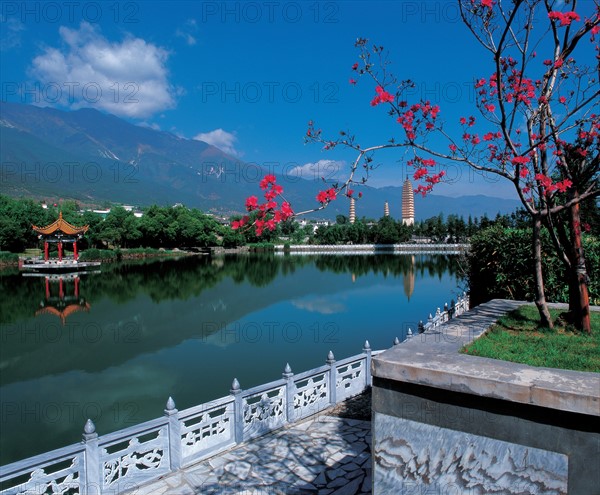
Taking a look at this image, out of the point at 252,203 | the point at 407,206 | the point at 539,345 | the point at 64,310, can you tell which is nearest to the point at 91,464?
the point at 252,203

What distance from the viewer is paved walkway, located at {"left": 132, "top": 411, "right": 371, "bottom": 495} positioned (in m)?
4.34

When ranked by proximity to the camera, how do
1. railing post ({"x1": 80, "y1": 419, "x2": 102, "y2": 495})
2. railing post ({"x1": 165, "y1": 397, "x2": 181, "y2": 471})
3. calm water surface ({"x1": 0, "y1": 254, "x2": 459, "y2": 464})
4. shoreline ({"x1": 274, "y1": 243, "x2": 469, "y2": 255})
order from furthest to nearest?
shoreline ({"x1": 274, "y1": 243, "x2": 469, "y2": 255}), calm water surface ({"x1": 0, "y1": 254, "x2": 459, "y2": 464}), railing post ({"x1": 165, "y1": 397, "x2": 181, "y2": 471}), railing post ({"x1": 80, "y1": 419, "x2": 102, "y2": 495})

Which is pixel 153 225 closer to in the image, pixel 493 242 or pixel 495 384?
pixel 493 242

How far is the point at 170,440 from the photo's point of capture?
4.69 meters

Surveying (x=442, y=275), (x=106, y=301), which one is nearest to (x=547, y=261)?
(x=106, y=301)

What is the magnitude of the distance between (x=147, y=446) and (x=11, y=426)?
507 centimetres

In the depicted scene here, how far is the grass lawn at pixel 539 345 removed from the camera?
2992 mm

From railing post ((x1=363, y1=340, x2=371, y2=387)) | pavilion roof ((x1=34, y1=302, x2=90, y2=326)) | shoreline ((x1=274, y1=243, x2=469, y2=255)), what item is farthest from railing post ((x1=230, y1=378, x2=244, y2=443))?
shoreline ((x1=274, y1=243, x2=469, y2=255))

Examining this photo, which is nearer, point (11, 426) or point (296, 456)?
point (296, 456)

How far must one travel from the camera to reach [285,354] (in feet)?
39.6

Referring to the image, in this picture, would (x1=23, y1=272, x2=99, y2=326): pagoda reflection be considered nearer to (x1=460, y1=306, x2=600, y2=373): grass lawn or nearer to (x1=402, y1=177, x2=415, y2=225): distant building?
(x1=460, y1=306, x2=600, y2=373): grass lawn

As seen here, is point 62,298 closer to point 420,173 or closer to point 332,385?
point 332,385

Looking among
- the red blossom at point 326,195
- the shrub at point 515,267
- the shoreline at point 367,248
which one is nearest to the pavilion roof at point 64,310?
the shrub at point 515,267

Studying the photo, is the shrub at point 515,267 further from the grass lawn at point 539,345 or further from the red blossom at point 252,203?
the red blossom at point 252,203
